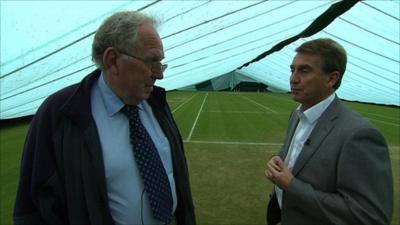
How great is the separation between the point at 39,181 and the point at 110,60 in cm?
58

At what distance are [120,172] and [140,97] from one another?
343mm

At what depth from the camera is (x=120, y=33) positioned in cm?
192

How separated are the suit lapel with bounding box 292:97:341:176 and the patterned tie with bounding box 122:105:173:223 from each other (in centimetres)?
70

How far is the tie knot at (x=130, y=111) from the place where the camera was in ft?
6.75

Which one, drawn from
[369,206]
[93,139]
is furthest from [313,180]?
[93,139]

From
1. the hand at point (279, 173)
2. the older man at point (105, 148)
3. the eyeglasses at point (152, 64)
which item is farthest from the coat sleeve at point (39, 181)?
the hand at point (279, 173)

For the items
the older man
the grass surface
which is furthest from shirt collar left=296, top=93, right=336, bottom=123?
the grass surface

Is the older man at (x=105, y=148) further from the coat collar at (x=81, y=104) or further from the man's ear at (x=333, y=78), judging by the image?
the man's ear at (x=333, y=78)

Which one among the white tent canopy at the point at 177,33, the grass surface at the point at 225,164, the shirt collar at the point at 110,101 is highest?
the shirt collar at the point at 110,101

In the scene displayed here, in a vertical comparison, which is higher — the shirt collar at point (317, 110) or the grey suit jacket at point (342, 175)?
the shirt collar at point (317, 110)

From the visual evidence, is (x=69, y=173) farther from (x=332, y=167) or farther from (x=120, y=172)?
(x=332, y=167)

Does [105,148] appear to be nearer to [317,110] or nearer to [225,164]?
[317,110]

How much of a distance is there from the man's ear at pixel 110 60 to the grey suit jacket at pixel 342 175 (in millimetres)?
1053

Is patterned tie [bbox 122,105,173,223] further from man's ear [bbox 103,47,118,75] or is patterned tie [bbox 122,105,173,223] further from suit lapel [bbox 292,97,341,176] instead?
suit lapel [bbox 292,97,341,176]
